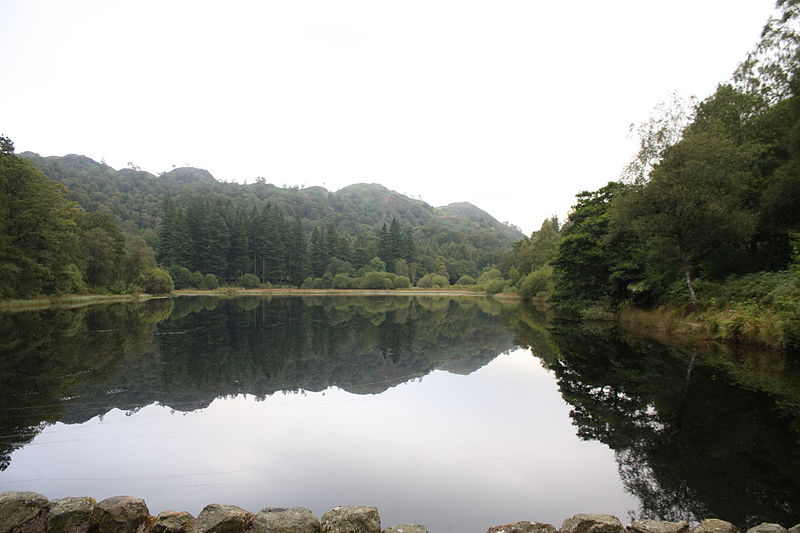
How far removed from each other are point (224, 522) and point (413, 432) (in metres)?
4.23

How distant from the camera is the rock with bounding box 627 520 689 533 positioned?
3.87 metres

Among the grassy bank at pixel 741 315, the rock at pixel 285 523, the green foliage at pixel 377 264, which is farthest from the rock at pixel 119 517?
the green foliage at pixel 377 264

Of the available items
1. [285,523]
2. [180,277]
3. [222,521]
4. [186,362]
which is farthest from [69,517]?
[180,277]

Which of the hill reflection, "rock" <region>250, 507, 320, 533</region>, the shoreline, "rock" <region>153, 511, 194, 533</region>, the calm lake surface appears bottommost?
the shoreline

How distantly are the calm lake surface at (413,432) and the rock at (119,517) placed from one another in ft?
2.64

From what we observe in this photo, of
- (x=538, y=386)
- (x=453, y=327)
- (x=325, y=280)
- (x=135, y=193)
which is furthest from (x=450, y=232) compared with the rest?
(x=538, y=386)

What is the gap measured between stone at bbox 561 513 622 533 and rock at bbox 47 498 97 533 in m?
4.28

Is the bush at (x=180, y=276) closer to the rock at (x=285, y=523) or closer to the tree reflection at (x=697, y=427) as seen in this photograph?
the tree reflection at (x=697, y=427)

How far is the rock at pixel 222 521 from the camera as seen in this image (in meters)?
3.86

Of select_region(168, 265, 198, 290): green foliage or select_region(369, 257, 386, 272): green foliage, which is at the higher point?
select_region(369, 257, 386, 272): green foliage

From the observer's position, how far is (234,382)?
35.9 feet

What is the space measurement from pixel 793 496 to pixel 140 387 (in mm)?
11484

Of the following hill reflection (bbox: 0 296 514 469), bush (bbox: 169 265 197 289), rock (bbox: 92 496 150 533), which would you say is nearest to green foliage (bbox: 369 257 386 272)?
bush (bbox: 169 265 197 289)

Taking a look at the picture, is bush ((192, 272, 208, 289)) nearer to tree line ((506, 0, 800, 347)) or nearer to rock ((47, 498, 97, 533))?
Result: tree line ((506, 0, 800, 347))
